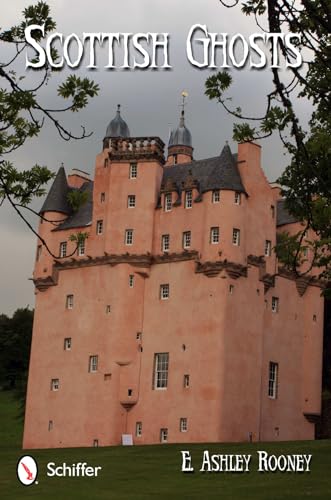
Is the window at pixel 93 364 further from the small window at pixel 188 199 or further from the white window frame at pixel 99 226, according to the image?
the small window at pixel 188 199

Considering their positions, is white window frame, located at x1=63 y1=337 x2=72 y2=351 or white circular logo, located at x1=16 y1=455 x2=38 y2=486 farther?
white window frame, located at x1=63 y1=337 x2=72 y2=351

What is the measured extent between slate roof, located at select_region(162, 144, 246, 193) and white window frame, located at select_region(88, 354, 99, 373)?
11930 millimetres

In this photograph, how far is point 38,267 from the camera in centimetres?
6806

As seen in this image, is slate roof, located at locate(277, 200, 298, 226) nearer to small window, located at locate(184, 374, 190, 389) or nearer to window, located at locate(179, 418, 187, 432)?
small window, located at locate(184, 374, 190, 389)

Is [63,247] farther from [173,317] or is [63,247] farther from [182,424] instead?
[182,424]

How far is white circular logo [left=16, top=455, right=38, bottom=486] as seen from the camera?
35.6 m

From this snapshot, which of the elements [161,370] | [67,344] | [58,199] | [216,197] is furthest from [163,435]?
[58,199]

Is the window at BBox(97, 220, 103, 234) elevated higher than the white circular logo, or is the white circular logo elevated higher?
the window at BBox(97, 220, 103, 234)

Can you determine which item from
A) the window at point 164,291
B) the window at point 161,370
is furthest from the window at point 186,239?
the window at point 161,370

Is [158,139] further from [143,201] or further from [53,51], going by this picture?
[53,51]

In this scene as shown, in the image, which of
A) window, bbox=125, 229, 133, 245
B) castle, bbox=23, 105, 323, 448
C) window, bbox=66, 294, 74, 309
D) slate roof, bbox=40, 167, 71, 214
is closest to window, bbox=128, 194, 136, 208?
castle, bbox=23, 105, 323, 448

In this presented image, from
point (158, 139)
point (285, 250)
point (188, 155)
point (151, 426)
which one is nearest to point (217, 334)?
point (151, 426)

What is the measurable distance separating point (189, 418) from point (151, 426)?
2.76 m

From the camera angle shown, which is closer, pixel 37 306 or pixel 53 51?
pixel 53 51
